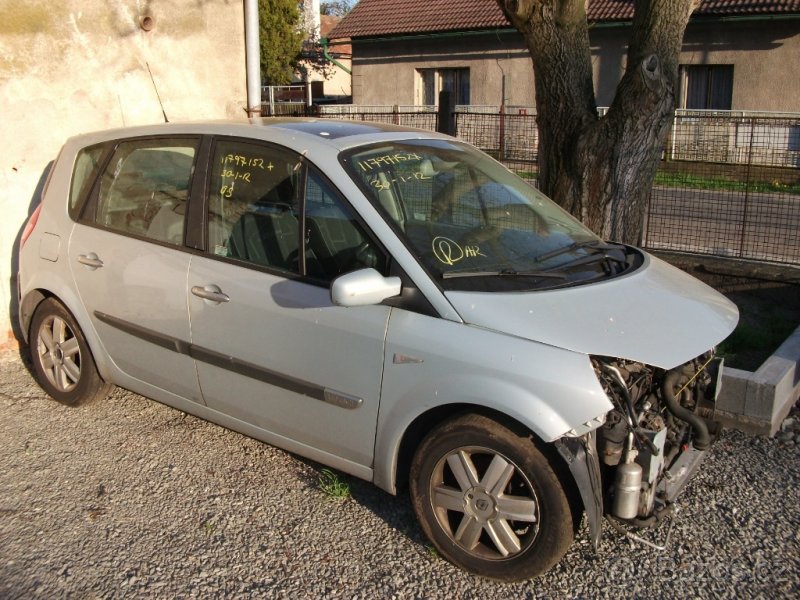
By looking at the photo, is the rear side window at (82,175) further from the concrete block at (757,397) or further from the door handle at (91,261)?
the concrete block at (757,397)

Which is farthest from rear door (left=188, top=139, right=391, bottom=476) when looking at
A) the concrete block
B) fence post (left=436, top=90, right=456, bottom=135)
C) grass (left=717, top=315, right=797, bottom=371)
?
fence post (left=436, top=90, right=456, bottom=135)

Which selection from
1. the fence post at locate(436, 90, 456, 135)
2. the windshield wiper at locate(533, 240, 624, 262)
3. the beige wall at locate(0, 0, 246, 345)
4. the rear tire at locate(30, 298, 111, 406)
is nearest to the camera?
the windshield wiper at locate(533, 240, 624, 262)

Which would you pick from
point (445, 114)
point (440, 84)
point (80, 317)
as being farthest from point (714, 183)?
point (440, 84)

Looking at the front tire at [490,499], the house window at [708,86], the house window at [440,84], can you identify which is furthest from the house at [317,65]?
the front tire at [490,499]

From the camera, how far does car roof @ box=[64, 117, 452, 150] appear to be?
13.2 feet

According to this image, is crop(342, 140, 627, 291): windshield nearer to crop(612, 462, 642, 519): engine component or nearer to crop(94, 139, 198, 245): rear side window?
crop(612, 462, 642, 519): engine component

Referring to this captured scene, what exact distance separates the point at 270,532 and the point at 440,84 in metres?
21.9

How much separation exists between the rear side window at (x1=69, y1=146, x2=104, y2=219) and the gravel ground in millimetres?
1377

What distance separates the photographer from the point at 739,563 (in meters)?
3.59

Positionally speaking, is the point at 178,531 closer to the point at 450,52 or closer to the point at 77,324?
the point at 77,324

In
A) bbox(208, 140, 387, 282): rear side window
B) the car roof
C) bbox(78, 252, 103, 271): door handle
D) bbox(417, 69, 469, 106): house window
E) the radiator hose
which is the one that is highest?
bbox(417, 69, 469, 106): house window

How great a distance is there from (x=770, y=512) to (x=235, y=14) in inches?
230

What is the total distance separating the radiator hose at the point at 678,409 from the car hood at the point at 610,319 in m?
0.23

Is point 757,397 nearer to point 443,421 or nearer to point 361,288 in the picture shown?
point 443,421
